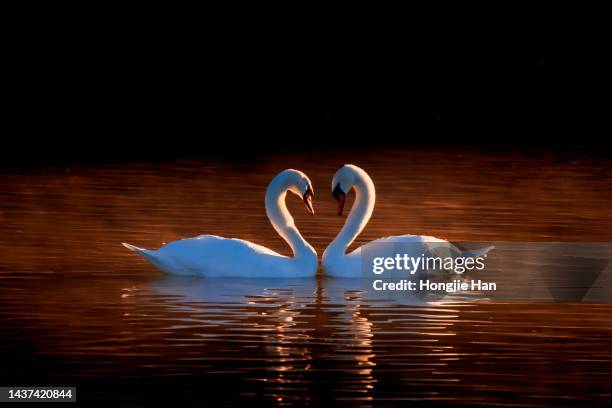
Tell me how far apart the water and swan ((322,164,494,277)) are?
0.57 feet

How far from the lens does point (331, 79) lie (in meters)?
27.5

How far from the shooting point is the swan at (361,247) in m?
13.1

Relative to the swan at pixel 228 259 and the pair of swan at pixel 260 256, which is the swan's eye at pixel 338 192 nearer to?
the pair of swan at pixel 260 256

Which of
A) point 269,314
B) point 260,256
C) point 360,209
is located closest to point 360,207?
point 360,209

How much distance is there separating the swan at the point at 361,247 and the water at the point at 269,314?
6.9 inches

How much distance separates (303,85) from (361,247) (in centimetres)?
1406

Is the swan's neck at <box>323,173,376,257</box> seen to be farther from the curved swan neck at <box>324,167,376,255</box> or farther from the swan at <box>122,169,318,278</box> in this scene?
the swan at <box>122,169,318,278</box>

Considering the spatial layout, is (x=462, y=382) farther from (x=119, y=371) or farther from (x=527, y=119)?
(x=527, y=119)

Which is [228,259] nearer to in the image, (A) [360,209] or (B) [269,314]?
(A) [360,209]

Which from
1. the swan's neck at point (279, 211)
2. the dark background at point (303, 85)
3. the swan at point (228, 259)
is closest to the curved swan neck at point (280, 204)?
the swan's neck at point (279, 211)

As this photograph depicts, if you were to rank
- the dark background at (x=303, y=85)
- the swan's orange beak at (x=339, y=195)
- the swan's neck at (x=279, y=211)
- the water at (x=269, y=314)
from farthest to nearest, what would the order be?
the dark background at (x=303, y=85) → the swan's orange beak at (x=339, y=195) → the swan's neck at (x=279, y=211) → the water at (x=269, y=314)

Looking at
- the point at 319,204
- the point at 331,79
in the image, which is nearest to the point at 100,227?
the point at 319,204

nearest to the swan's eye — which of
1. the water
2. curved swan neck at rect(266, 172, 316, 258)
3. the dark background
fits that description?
curved swan neck at rect(266, 172, 316, 258)

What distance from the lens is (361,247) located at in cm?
1326
